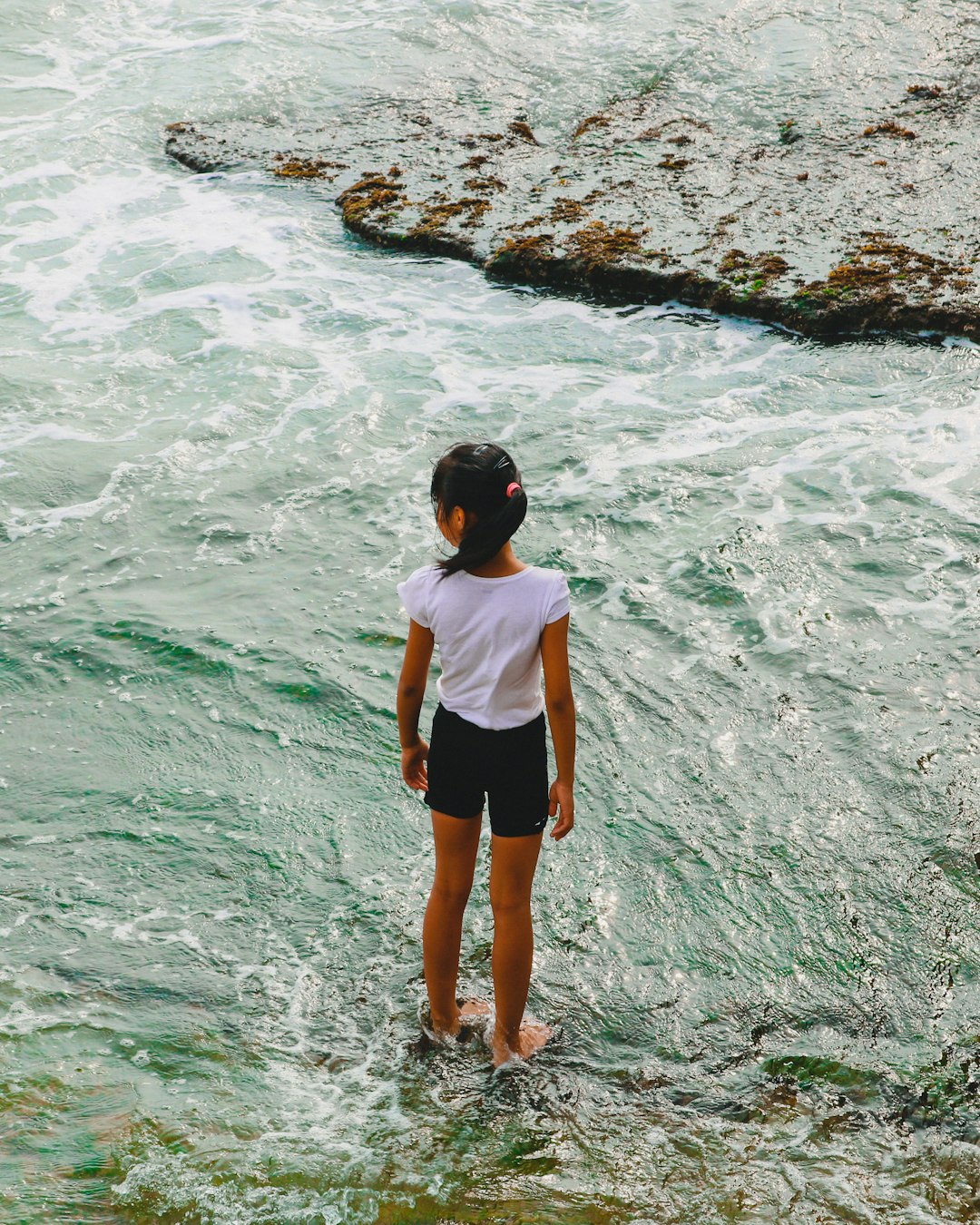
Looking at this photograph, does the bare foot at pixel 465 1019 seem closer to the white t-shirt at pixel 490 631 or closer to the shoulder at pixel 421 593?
the white t-shirt at pixel 490 631

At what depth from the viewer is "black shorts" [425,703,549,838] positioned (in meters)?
3.44

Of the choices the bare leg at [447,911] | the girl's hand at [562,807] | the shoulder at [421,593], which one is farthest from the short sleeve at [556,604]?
the bare leg at [447,911]

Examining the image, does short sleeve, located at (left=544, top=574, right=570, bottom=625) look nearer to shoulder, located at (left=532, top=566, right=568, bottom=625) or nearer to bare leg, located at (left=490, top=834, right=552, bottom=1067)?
shoulder, located at (left=532, top=566, right=568, bottom=625)

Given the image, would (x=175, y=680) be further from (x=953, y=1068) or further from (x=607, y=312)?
(x=607, y=312)

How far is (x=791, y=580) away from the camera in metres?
6.64

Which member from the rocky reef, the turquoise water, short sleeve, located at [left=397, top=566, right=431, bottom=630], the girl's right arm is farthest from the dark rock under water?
short sleeve, located at [left=397, top=566, right=431, bottom=630]

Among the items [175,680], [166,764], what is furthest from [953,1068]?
[175,680]

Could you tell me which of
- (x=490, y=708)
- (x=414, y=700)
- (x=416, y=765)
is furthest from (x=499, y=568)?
(x=416, y=765)

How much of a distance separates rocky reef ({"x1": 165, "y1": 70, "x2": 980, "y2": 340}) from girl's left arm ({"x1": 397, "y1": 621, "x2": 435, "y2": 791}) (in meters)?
7.08

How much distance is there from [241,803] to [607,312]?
6553mm

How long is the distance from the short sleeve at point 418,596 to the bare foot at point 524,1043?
5.25ft

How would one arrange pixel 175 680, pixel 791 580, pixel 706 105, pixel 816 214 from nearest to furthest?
pixel 175 680 < pixel 791 580 < pixel 816 214 < pixel 706 105

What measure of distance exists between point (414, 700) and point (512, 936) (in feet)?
2.88

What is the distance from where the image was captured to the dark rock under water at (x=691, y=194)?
966 centimetres
